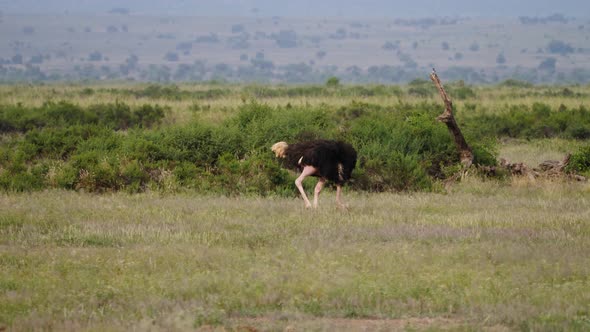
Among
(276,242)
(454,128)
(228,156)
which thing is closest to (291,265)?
(276,242)

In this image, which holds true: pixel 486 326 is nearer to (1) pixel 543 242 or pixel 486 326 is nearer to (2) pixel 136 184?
(1) pixel 543 242

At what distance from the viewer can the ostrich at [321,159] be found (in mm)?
16000

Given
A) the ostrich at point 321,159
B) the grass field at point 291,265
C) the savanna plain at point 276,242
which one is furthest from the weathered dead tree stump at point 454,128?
the ostrich at point 321,159

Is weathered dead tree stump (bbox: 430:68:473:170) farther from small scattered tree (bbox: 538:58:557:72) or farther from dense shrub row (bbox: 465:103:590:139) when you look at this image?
small scattered tree (bbox: 538:58:557:72)

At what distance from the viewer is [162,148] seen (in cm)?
2066

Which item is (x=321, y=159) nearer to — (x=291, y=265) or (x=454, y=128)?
(x=291, y=265)

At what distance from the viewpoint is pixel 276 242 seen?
13.2 metres

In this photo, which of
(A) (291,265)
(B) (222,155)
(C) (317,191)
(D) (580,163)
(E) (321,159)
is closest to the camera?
(A) (291,265)

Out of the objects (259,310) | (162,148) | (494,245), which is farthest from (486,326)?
(162,148)

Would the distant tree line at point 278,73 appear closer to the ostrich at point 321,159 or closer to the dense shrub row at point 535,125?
the dense shrub row at point 535,125

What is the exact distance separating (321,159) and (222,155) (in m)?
4.98

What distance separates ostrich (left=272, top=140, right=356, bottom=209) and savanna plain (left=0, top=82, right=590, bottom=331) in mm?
421

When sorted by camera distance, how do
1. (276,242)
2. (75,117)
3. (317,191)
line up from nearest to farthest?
1. (276,242)
2. (317,191)
3. (75,117)

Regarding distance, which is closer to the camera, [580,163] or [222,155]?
[222,155]
